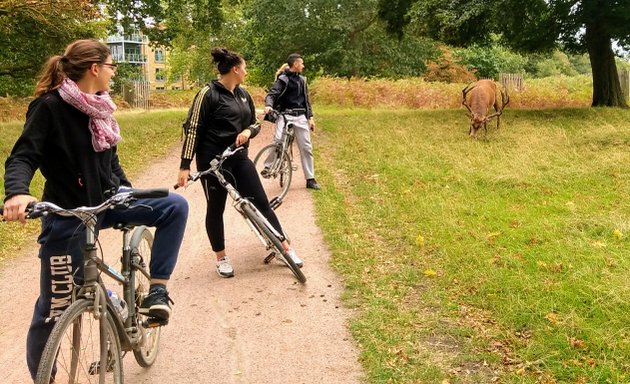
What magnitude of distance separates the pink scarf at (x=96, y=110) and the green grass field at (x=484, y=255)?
2.11m

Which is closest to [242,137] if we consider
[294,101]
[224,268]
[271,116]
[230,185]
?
[230,185]

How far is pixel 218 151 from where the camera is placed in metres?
5.63

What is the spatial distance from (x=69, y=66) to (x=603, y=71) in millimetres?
20682

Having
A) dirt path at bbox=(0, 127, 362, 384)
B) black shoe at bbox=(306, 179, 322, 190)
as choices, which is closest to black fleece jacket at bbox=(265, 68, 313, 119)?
black shoe at bbox=(306, 179, 322, 190)

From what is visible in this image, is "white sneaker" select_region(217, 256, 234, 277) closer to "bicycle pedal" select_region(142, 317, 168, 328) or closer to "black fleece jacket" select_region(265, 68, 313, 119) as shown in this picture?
"bicycle pedal" select_region(142, 317, 168, 328)

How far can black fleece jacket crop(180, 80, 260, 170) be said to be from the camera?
214 inches

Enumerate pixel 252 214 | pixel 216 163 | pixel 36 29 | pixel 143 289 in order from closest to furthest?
1. pixel 143 289
2. pixel 216 163
3. pixel 252 214
4. pixel 36 29

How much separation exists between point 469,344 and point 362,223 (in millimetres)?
3491

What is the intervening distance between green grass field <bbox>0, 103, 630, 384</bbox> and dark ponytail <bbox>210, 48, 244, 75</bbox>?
7.12 ft

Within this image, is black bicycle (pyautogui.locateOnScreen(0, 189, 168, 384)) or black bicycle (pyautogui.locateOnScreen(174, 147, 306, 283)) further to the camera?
black bicycle (pyautogui.locateOnScreen(174, 147, 306, 283))

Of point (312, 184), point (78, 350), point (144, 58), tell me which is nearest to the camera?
point (78, 350)

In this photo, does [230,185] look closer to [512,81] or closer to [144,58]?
[512,81]

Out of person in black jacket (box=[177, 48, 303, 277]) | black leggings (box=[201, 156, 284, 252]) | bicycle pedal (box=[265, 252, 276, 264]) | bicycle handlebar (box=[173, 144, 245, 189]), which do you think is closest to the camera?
bicycle handlebar (box=[173, 144, 245, 189])

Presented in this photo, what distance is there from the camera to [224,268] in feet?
19.2
